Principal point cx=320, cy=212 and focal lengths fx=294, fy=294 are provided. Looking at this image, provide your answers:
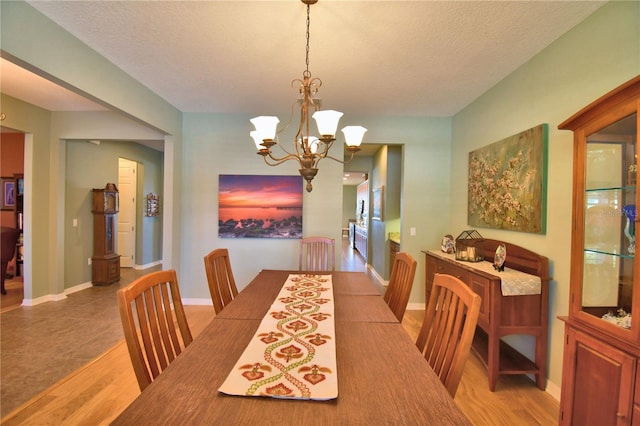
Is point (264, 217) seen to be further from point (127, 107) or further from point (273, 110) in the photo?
point (127, 107)

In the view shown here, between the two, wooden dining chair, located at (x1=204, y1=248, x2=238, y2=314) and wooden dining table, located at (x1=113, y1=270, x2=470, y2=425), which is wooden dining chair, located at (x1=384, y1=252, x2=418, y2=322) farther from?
wooden dining chair, located at (x1=204, y1=248, x2=238, y2=314)

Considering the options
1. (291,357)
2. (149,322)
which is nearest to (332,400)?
(291,357)

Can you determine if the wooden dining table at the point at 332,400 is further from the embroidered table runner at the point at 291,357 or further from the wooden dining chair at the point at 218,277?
the wooden dining chair at the point at 218,277

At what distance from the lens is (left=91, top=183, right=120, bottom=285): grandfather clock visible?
188 inches

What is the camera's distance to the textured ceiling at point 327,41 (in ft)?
6.20

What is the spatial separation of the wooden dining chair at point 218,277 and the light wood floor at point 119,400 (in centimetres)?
94

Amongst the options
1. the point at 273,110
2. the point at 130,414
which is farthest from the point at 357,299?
the point at 273,110

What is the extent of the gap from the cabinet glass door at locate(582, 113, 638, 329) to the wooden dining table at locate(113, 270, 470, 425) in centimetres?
108

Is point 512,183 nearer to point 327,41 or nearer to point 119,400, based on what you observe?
point 327,41

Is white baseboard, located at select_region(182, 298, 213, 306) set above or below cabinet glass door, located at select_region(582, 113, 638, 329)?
below

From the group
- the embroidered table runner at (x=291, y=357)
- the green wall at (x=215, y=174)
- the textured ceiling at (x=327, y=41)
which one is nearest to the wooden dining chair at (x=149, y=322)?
the embroidered table runner at (x=291, y=357)

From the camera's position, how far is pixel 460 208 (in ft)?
12.1

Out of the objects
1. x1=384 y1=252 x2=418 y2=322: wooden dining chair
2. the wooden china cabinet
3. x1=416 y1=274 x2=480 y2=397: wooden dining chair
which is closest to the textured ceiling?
the wooden china cabinet

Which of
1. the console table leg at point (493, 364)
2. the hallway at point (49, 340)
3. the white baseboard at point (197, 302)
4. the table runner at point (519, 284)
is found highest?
the table runner at point (519, 284)
